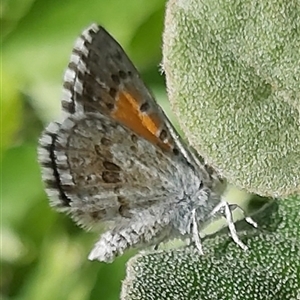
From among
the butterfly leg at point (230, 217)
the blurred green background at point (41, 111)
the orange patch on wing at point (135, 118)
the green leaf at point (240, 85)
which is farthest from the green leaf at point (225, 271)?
the blurred green background at point (41, 111)

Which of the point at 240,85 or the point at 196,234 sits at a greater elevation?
the point at 240,85

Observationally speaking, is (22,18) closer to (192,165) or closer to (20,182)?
(20,182)

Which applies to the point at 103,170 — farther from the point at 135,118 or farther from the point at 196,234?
the point at 196,234

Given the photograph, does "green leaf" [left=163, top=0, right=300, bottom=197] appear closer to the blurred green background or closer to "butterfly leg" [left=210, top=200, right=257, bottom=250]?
"butterfly leg" [left=210, top=200, right=257, bottom=250]

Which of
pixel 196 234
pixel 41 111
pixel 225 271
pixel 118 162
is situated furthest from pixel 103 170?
pixel 41 111

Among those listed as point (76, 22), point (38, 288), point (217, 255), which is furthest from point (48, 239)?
point (217, 255)

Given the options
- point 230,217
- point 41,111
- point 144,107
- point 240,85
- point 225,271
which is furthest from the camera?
point 41,111
